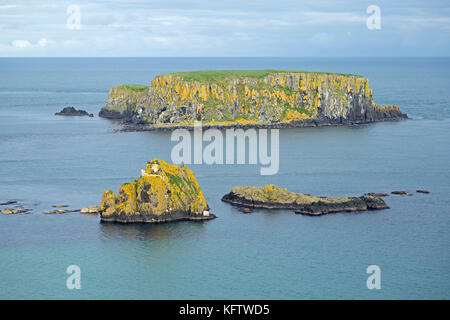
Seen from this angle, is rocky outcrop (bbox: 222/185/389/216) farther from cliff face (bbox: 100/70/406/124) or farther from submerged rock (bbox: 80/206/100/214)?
cliff face (bbox: 100/70/406/124)

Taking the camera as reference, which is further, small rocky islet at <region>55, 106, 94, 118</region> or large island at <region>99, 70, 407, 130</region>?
small rocky islet at <region>55, 106, 94, 118</region>

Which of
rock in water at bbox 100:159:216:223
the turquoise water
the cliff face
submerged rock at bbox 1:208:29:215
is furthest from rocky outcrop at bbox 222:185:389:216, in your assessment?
the cliff face

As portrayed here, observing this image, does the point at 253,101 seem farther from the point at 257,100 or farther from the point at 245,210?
the point at 245,210

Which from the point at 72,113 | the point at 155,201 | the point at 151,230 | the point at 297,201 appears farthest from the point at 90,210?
the point at 72,113

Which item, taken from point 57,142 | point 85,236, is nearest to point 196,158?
point 57,142

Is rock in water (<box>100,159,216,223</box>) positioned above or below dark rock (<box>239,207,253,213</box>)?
above

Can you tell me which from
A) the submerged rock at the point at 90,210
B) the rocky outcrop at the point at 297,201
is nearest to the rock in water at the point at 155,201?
the submerged rock at the point at 90,210
